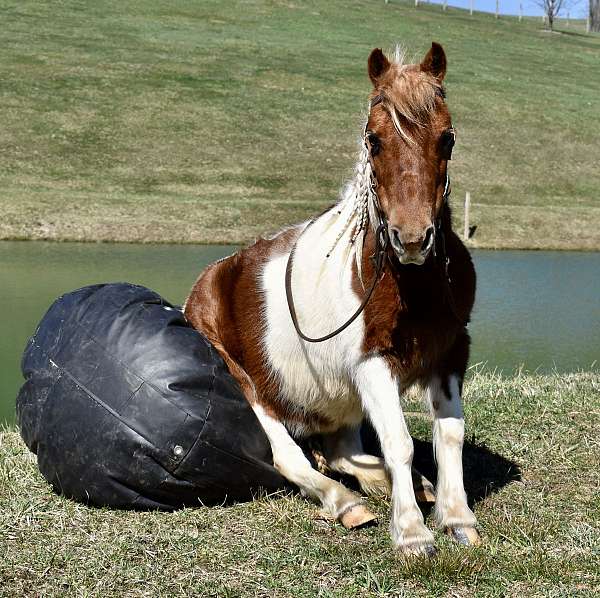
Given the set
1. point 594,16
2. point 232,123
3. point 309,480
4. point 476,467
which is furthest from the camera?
point 594,16

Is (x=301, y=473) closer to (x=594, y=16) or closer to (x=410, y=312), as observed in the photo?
(x=410, y=312)

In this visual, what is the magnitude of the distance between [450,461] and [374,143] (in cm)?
153

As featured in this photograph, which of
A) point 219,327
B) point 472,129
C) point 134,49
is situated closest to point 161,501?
point 219,327

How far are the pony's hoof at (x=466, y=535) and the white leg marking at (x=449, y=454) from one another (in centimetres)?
2

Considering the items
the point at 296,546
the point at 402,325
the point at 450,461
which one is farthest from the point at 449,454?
the point at 296,546

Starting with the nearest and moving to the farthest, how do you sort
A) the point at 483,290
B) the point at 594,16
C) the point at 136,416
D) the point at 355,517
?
the point at 355,517 < the point at 136,416 < the point at 483,290 < the point at 594,16

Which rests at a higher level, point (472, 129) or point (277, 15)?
Result: point (277, 15)

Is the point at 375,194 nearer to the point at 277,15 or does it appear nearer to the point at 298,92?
the point at 298,92

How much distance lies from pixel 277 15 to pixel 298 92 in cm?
1653

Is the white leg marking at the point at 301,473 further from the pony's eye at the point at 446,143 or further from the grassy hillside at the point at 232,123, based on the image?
the grassy hillside at the point at 232,123

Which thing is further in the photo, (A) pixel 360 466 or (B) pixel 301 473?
(A) pixel 360 466

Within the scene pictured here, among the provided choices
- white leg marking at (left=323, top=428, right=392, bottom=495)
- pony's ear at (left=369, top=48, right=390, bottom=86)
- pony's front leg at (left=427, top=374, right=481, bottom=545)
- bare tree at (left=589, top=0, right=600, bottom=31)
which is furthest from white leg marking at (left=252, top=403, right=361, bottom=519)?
bare tree at (left=589, top=0, right=600, bottom=31)

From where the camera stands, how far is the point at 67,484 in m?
4.39

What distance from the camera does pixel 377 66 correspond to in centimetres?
402
